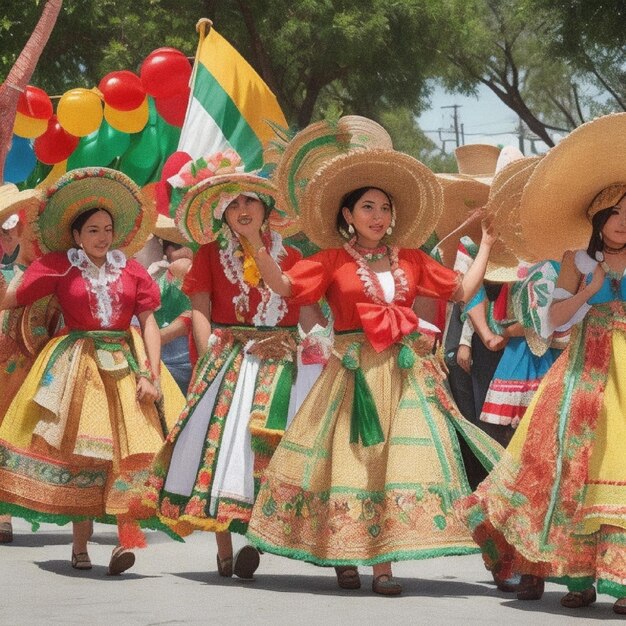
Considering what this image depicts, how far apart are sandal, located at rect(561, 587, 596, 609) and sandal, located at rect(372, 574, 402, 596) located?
0.76m

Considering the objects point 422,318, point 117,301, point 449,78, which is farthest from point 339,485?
point 449,78

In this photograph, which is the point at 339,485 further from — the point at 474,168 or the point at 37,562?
the point at 474,168

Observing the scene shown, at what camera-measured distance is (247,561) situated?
8328 mm

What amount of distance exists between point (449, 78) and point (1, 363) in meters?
21.4

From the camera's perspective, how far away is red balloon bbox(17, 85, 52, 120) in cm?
1341

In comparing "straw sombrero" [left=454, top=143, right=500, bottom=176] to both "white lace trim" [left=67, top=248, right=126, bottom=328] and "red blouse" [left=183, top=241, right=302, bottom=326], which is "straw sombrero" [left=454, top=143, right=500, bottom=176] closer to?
"red blouse" [left=183, top=241, right=302, bottom=326]

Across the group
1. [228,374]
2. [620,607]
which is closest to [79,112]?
Result: [228,374]

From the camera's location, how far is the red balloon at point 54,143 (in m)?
14.1

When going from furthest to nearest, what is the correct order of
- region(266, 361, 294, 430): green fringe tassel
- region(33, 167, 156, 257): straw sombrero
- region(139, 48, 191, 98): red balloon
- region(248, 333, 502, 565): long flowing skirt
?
region(139, 48, 191, 98): red balloon, region(33, 167, 156, 257): straw sombrero, region(266, 361, 294, 430): green fringe tassel, region(248, 333, 502, 565): long flowing skirt

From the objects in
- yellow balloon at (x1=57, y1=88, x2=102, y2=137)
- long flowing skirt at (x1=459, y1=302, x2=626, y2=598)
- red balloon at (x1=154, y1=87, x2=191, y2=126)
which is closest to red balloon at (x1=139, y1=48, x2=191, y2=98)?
red balloon at (x1=154, y1=87, x2=191, y2=126)

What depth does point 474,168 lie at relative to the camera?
428 inches

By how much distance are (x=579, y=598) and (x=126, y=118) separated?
795 cm

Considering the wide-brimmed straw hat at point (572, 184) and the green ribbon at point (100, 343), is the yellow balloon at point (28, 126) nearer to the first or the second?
the green ribbon at point (100, 343)

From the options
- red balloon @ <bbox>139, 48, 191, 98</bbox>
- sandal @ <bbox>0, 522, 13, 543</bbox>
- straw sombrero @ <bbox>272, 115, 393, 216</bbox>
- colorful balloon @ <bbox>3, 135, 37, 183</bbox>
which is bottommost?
sandal @ <bbox>0, 522, 13, 543</bbox>
